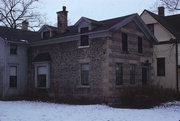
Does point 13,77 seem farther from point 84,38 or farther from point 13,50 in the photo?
→ point 84,38

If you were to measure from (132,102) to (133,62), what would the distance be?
18.3ft

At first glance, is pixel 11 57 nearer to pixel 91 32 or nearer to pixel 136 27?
pixel 91 32

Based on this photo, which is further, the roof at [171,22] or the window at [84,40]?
the roof at [171,22]

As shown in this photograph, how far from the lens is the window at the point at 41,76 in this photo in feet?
92.5

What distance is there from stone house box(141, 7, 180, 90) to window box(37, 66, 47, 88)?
37.1ft

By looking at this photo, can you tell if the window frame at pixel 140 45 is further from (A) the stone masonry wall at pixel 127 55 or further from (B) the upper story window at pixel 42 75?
(B) the upper story window at pixel 42 75

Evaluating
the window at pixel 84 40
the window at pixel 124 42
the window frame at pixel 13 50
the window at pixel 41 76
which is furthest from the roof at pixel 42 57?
the window at pixel 124 42

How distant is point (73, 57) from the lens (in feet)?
84.5

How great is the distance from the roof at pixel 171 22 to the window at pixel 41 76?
1459 cm

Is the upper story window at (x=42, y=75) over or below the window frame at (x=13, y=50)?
below

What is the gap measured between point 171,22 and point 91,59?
1715 cm

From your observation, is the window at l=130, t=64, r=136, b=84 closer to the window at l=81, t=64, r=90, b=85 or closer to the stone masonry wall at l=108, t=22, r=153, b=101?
the stone masonry wall at l=108, t=22, r=153, b=101

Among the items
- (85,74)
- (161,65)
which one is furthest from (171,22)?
(85,74)

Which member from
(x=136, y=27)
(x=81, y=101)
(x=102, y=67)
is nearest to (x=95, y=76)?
(x=102, y=67)
